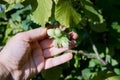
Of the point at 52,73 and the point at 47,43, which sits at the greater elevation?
the point at 47,43

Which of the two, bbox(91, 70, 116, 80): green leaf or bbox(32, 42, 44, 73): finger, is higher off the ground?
bbox(32, 42, 44, 73): finger

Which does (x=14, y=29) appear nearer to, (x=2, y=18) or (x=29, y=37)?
(x=2, y=18)

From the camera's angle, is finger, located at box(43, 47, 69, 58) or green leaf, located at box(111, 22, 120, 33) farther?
green leaf, located at box(111, 22, 120, 33)

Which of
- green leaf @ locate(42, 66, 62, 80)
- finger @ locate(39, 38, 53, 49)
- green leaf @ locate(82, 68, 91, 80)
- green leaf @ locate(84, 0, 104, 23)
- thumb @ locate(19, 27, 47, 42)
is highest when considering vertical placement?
green leaf @ locate(84, 0, 104, 23)

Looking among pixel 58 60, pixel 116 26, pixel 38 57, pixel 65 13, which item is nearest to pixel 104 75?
pixel 58 60

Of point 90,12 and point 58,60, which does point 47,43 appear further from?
point 90,12

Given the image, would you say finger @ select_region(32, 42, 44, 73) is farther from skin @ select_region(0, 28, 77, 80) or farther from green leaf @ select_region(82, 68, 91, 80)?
green leaf @ select_region(82, 68, 91, 80)

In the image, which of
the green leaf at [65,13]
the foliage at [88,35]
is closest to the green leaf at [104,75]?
the foliage at [88,35]

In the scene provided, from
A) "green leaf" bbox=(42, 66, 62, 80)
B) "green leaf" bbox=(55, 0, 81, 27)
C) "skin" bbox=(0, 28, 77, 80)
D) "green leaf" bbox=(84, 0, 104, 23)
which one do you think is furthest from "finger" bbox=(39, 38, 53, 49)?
"green leaf" bbox=(55, 0, 81, 27)
